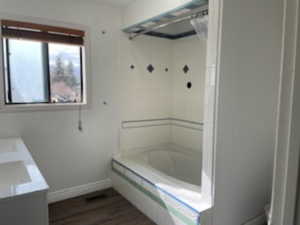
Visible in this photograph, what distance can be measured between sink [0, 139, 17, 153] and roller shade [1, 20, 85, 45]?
1.00 meters

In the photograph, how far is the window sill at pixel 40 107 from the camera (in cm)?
219

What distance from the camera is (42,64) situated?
7.88ft

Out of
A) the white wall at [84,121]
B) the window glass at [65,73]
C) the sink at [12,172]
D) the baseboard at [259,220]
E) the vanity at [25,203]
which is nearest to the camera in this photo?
the vanity at [25,203]

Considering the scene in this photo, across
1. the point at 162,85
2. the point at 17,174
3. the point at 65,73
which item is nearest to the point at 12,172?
the point at 17,174

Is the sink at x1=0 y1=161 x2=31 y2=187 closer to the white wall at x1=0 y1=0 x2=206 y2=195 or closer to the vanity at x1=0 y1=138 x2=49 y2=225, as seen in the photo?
the vanity at x1=0 y1=138 x2=49 y2=225

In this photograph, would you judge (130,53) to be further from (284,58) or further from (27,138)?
(284,58)

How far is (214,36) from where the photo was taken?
165 centimetres

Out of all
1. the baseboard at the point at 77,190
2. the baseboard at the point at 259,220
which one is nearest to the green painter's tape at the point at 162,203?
the baseboard at the point at 77,190

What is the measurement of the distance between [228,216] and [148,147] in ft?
5.15

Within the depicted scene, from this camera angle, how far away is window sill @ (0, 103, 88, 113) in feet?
7.18

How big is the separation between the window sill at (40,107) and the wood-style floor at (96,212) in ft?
3.53

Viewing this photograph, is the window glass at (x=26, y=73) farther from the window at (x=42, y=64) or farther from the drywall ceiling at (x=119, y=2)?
the drywall ceiling at (x=119, y=2)

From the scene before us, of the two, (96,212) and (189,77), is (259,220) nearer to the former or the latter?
(96,212)

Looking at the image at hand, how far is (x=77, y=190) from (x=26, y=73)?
146 centimetres
